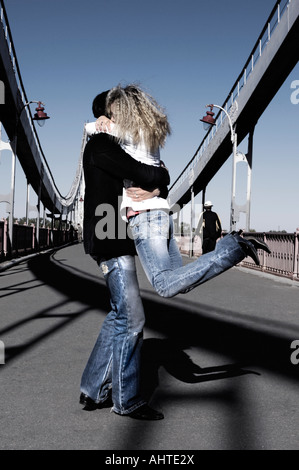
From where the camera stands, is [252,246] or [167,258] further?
[167,258]

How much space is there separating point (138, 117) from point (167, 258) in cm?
69

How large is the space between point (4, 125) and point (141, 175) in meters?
19.2

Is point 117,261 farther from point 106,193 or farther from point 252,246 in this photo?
point 252,246

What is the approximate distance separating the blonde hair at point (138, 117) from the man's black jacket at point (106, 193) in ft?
0.32

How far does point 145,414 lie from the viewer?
8.13 feet

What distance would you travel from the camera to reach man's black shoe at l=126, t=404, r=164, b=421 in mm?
2473

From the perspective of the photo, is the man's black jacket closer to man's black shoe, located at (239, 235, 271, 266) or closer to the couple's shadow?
man's black shoe, located at (239, 235, 271, 266)


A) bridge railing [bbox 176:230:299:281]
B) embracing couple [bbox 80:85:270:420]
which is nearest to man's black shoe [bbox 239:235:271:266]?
embracing couple [bbox 80:85:270:420]

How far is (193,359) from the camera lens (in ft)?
12.4

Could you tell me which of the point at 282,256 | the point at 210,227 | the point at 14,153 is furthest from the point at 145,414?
the point at 14,153

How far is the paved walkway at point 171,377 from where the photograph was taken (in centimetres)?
225

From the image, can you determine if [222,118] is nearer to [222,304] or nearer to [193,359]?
[222,304]

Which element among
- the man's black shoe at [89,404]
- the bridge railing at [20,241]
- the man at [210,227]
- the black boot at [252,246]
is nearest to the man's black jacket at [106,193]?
the black boot at [252,246]
